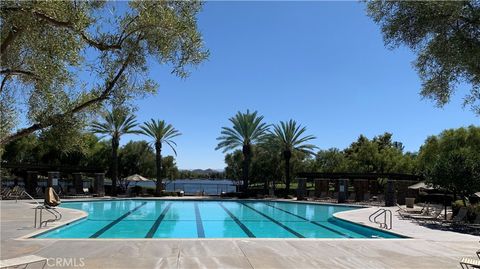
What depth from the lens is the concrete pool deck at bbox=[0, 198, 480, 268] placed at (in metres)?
9.27

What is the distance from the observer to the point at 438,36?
7.89 m

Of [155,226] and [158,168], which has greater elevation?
[158,168]

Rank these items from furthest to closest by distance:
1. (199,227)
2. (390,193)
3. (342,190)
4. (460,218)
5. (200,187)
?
(200,187), (342,190), (390,193), (199,227), (460,218)

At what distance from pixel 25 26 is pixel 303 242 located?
912 centimetres

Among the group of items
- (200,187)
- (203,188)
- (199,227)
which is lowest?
(199,227)

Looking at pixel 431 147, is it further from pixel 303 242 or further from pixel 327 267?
pixel 327 267

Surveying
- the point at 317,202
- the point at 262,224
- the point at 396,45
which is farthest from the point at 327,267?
the point at 317,202

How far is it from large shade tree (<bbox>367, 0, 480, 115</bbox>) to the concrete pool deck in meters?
3.79

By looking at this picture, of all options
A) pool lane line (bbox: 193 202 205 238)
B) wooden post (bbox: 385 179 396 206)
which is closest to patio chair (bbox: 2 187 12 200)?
pool lane line (bbox: 193 202 205 238)

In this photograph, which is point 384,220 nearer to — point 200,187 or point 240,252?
point 240,252

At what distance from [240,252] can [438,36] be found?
6.18 meters

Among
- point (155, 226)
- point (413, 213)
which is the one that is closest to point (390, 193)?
point (413, 213)

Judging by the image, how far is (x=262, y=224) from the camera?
20938 millimetres

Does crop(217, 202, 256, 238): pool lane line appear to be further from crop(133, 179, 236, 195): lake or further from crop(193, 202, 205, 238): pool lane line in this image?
crop(133, 179, 236, 195): lake
